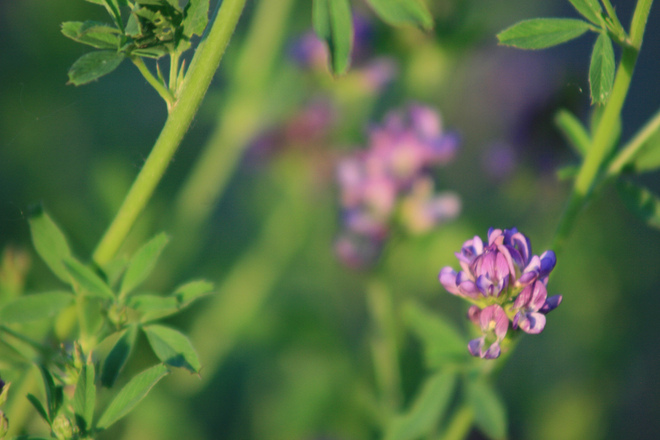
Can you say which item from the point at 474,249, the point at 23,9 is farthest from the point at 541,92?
the point at 23,9

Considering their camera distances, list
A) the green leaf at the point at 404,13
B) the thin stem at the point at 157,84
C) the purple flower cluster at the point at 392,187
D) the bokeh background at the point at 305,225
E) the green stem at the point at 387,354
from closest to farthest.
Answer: the thin stem at the point at 157,84 → the green leaf at the point at 404,13 → the green stem at the point at 387,354 → the purple flower cluster at the point at 392,187 → the bokeh background at the point at 305,225

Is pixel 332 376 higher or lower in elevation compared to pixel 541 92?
lower

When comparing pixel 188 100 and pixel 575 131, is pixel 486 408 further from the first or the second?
pixel 188 100

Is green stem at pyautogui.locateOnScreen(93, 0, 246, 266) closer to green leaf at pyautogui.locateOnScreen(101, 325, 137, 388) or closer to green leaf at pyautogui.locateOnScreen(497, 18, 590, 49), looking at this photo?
green leaf at pyautogui.locateOnScreen(101, 325, 137, 388)

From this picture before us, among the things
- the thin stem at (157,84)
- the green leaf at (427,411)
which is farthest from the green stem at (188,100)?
the green leaf at (427,411)

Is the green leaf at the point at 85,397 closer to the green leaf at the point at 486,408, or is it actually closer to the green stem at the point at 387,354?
the green leaf at the point at 486,408

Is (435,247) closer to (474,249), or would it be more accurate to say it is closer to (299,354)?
(299,354)

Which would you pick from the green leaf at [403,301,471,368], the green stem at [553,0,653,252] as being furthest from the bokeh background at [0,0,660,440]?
the green stem at [553,0,653,252]
